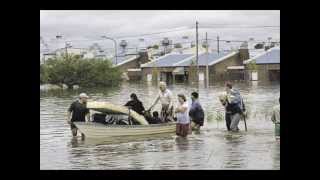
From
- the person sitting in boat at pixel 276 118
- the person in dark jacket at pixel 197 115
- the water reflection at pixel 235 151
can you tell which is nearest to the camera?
the water reflection at pixel 235 151

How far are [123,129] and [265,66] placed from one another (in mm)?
2091

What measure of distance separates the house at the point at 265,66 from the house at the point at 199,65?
0.10 m

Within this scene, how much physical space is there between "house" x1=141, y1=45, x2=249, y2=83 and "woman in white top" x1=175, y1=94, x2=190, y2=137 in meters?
0.36

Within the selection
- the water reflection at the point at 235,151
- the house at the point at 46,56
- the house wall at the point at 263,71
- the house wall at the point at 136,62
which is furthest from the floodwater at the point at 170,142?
the house at the point at 46,56

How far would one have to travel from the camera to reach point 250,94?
28.9 ft

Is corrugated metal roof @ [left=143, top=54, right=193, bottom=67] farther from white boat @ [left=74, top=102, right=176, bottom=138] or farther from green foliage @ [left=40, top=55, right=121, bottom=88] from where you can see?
white boat @ [left=74, top=102, right=176, bottom=138]

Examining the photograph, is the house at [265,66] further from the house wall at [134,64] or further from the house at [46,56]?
the house at [46,56]

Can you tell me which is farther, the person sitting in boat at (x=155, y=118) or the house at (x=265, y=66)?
the person sitting in boat at (x=155, y=118)

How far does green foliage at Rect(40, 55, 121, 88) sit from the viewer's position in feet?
29.0

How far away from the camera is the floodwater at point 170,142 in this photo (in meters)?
8.55
